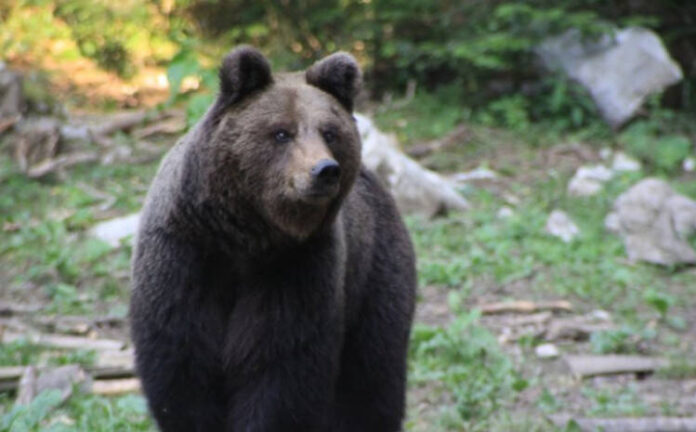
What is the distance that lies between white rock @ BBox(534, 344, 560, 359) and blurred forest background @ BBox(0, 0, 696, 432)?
3 centimetres

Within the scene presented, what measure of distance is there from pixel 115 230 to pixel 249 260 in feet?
15.1

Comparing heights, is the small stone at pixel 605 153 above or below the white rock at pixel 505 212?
below

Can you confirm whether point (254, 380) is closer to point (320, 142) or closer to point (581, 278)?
point (320, 142)

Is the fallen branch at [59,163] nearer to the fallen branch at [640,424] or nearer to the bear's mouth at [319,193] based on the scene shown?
the fallen branch at [640,424]

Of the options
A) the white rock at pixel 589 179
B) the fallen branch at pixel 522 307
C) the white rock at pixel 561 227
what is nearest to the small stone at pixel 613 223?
the white rock at pixel 561 227

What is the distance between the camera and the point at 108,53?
13250 mm

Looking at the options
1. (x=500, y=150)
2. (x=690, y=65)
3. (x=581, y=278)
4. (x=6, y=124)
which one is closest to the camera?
(x=581, y=278)

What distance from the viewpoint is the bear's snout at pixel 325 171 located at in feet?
11.5

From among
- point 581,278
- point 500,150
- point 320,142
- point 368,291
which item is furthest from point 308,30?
point 320,142

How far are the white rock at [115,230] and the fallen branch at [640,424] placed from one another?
423cm

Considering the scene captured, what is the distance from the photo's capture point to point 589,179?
10758mm

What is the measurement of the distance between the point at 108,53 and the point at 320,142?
10.3m

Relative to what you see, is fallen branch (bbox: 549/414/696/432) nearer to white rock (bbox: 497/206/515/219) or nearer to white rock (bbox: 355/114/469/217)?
white rock (bbox: 355/114/469/217)

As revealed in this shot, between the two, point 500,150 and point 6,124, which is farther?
point 500,150
